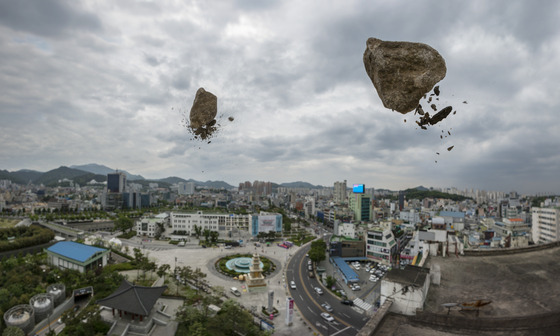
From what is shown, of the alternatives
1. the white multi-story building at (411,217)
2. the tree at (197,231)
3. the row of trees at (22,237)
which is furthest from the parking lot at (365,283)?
the row of trees at (22,237)

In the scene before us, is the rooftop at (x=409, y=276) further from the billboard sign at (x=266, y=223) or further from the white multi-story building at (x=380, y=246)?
the billboard sign at (x=266, y=223)

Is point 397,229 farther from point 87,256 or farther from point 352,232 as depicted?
point 87,256

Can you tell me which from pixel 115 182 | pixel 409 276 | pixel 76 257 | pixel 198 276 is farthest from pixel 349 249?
pixel 115 182

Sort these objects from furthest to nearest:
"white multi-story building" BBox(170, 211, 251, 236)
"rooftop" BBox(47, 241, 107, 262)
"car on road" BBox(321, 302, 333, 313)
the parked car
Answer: "white multi-story building" BBox(170, 211, 251, 236), "rooftop" BBox(47, 241, 107, 262), the parked car, "car on road" BBox(321, 302, 333, 313)

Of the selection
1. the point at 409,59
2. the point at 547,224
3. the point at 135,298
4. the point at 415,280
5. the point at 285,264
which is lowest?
the point at 285,264

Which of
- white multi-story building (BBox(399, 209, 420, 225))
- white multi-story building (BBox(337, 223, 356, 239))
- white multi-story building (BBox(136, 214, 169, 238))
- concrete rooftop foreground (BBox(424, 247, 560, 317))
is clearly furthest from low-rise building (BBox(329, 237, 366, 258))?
white multi-story building (BBox(136, 214, 169, 238))

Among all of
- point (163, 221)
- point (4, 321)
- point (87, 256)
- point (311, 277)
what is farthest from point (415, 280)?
point (163, 221)

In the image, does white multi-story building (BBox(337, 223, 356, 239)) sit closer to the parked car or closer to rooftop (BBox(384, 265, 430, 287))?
the parked car
